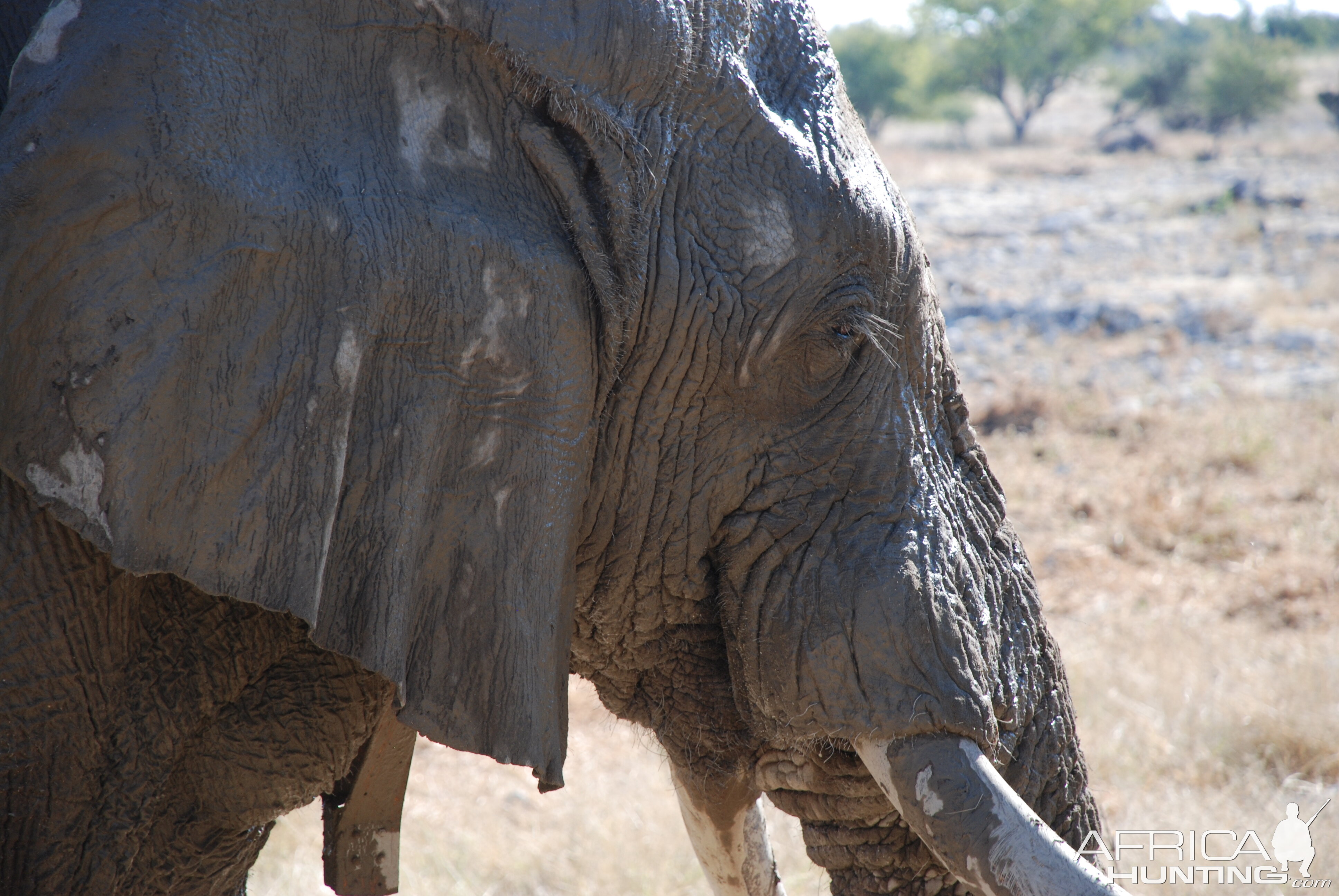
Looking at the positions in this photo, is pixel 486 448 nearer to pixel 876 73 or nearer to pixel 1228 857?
pixel 1228 857

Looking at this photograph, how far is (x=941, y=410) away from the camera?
200 centimetres

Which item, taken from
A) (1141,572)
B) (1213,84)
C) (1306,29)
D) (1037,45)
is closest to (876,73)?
(1037,45)

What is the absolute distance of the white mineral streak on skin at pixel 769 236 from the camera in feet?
5.81

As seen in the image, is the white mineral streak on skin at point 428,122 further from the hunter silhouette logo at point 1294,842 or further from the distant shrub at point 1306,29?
the distant shrub at point 1306,29

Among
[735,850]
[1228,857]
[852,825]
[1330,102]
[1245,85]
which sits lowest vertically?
[1228,857]

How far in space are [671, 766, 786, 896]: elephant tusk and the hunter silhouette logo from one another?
1.72 metres

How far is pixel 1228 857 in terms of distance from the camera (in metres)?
3.68

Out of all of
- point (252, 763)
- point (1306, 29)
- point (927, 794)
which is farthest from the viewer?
point (1306, 29)

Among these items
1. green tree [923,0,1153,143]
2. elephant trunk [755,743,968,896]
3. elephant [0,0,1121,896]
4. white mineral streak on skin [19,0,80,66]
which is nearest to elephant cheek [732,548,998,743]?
elephant [0,0,1121,896]

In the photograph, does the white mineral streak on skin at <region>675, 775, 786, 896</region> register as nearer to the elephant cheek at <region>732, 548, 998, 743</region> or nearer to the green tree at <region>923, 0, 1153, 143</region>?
the elephant cheek at <region>732, 548, 998, 743</region>

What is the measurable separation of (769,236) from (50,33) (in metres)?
0.91

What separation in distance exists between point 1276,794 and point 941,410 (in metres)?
2.95

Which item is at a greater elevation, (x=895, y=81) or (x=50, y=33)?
(x=895, y=81)

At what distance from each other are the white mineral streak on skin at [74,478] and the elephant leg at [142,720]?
0.56ft
